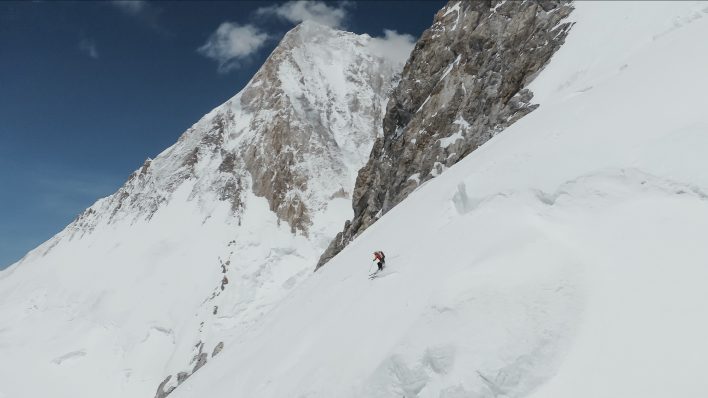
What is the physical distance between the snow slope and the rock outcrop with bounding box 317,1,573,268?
13885 millimetres

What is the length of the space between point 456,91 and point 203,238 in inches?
1443

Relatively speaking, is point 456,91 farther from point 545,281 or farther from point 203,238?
point 203,238

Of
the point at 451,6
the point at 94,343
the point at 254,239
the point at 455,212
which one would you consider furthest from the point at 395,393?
the point at 94,343

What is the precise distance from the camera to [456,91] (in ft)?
112

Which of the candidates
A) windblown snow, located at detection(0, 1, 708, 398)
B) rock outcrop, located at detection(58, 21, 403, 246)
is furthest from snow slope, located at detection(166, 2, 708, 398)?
rock outcrop, located at detection(58, 21, 403, 246)

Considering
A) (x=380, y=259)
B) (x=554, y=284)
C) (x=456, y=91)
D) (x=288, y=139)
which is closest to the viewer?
(x=554, y=284)

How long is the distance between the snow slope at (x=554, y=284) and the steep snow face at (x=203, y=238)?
33822mm

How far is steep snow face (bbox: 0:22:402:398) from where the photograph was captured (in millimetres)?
49188

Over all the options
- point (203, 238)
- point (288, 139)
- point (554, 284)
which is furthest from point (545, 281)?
point (288, 139)

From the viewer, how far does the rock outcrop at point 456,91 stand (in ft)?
98.0

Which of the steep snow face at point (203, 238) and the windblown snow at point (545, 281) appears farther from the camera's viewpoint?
the steep snow face at point (203, 238)

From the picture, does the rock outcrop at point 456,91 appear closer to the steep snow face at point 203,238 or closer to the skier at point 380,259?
the skier at point 380,259

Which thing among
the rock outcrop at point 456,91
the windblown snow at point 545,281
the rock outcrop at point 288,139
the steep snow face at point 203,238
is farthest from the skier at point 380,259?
the rock outcrop at point 288,139

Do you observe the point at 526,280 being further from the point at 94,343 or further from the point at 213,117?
the point at 213,117
